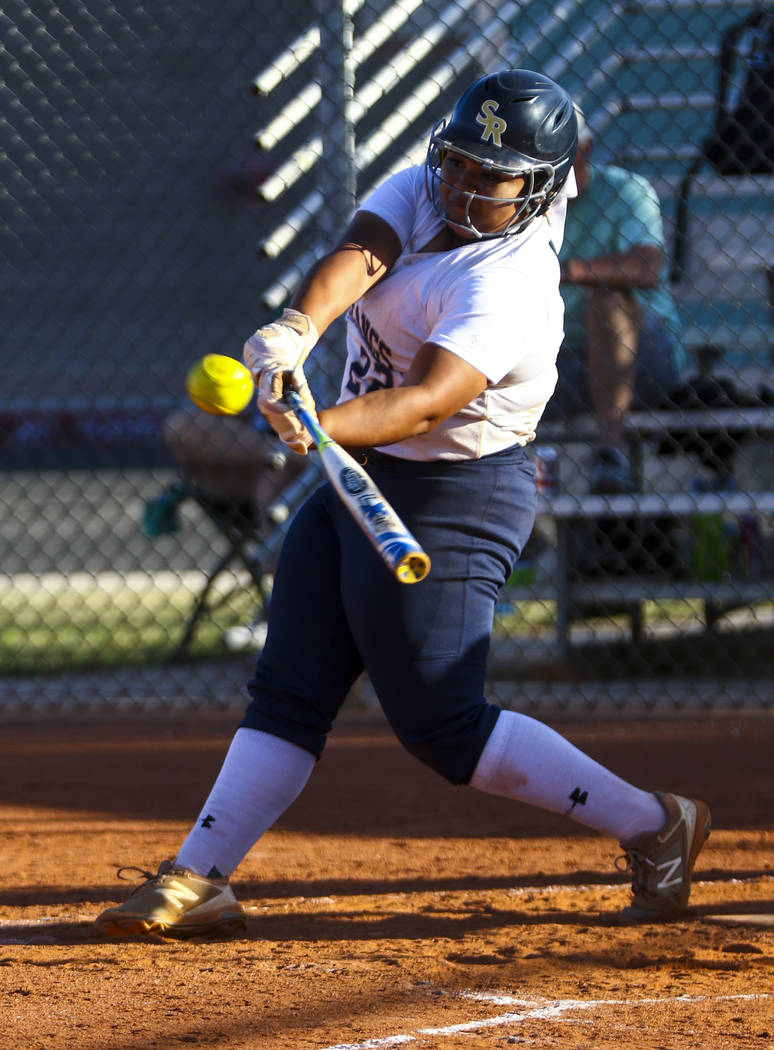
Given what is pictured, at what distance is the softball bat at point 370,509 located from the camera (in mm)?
2107

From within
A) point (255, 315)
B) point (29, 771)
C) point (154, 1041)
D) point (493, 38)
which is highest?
point (493, 38)

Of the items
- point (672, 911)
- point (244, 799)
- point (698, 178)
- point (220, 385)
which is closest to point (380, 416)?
point (220, 385)

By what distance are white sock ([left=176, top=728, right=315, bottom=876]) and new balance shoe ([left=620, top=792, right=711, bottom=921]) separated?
29.6 inches

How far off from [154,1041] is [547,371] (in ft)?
4.76

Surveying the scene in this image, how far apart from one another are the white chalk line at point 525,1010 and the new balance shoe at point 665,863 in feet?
1.61

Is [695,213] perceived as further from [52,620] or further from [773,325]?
[52,620]

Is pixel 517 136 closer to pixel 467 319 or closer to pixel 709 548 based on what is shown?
pixel 467 319

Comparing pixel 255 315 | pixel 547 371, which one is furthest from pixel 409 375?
pixel 255 315

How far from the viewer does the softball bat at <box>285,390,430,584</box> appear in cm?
211

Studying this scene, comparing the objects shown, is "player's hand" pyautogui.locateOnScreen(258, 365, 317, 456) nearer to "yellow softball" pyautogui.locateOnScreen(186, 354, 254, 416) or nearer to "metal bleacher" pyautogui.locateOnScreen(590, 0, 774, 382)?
"yellow softball" pyautogui.locateOnScreen(186, 354, 254, 416)

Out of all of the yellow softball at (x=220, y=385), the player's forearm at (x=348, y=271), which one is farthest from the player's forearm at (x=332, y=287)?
the yellow softball at (x=220, y=385)

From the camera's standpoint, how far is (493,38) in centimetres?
653

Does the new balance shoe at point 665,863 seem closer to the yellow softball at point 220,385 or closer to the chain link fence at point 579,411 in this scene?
the yellow softball at point 220,385

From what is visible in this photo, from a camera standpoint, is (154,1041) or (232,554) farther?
(232,554)
